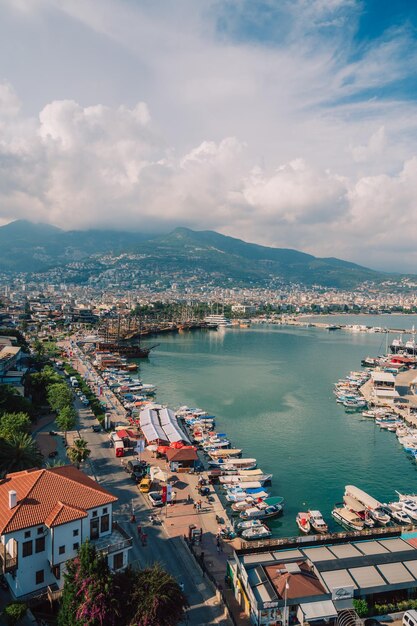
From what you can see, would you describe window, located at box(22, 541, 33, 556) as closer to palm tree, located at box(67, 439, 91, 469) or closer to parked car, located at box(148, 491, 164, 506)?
parked car, located at box(148, 491, 164, 506)

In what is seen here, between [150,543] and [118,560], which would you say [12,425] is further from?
[118,560]

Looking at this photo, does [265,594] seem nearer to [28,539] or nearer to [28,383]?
[28,539]

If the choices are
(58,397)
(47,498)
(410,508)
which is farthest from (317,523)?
(58,397)

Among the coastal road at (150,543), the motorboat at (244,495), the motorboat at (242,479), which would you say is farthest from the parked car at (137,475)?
the motorboat at (244,495)

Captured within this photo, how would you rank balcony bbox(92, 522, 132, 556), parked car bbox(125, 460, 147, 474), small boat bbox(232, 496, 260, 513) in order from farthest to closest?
parked car bbox(125, 460, 147, 474), small boat bbox(232, 496, 260, 513), balcony bbox(92, 522, 132, 556)

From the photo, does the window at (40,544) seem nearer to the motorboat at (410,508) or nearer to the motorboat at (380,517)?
the motorboat at (380,517)

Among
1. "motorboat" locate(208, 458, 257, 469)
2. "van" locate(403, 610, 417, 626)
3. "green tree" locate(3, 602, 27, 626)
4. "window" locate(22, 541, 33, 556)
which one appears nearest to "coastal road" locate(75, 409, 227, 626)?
"window" locate(22, 541, 33, 556)

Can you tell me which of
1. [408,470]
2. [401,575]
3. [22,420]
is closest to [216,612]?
[401,575]
